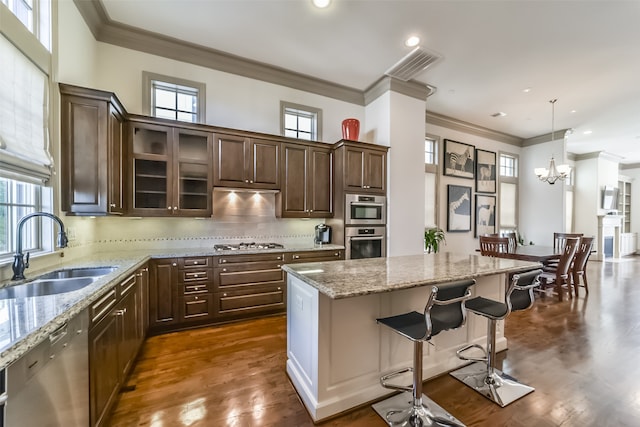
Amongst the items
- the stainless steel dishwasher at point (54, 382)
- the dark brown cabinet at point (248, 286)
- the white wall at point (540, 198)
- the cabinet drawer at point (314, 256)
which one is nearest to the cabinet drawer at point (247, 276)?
the dark brown cabinet at point (248, 286)

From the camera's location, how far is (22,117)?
1803mm

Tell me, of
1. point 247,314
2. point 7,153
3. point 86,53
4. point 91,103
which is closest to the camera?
point 7,153

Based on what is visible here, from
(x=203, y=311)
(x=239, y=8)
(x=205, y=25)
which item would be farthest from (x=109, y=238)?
(x=239, y=8)

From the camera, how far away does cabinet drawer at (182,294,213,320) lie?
3083 mm

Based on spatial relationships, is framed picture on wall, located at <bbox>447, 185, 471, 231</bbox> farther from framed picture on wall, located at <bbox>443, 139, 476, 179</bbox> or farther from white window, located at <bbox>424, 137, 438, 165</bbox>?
white window, located at <bbox>424, 137, 438, 165</bbox>

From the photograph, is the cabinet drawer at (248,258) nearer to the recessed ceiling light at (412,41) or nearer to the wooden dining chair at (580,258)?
the recessed ceiling light at (412,41)

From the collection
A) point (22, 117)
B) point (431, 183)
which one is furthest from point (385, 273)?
point (431, 183)

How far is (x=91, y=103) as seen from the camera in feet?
7.88

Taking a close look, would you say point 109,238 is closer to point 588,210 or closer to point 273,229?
point 273,229

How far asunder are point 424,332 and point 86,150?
10.5 ft

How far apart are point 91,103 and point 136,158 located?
0.71m

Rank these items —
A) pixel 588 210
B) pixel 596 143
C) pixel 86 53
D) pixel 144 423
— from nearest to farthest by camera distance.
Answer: pixel 144 423, pixel 86 53, pixel 596 143, pixel 588 210

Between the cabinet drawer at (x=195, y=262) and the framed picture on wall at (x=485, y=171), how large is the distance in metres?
6.07

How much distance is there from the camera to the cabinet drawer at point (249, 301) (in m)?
3.25
